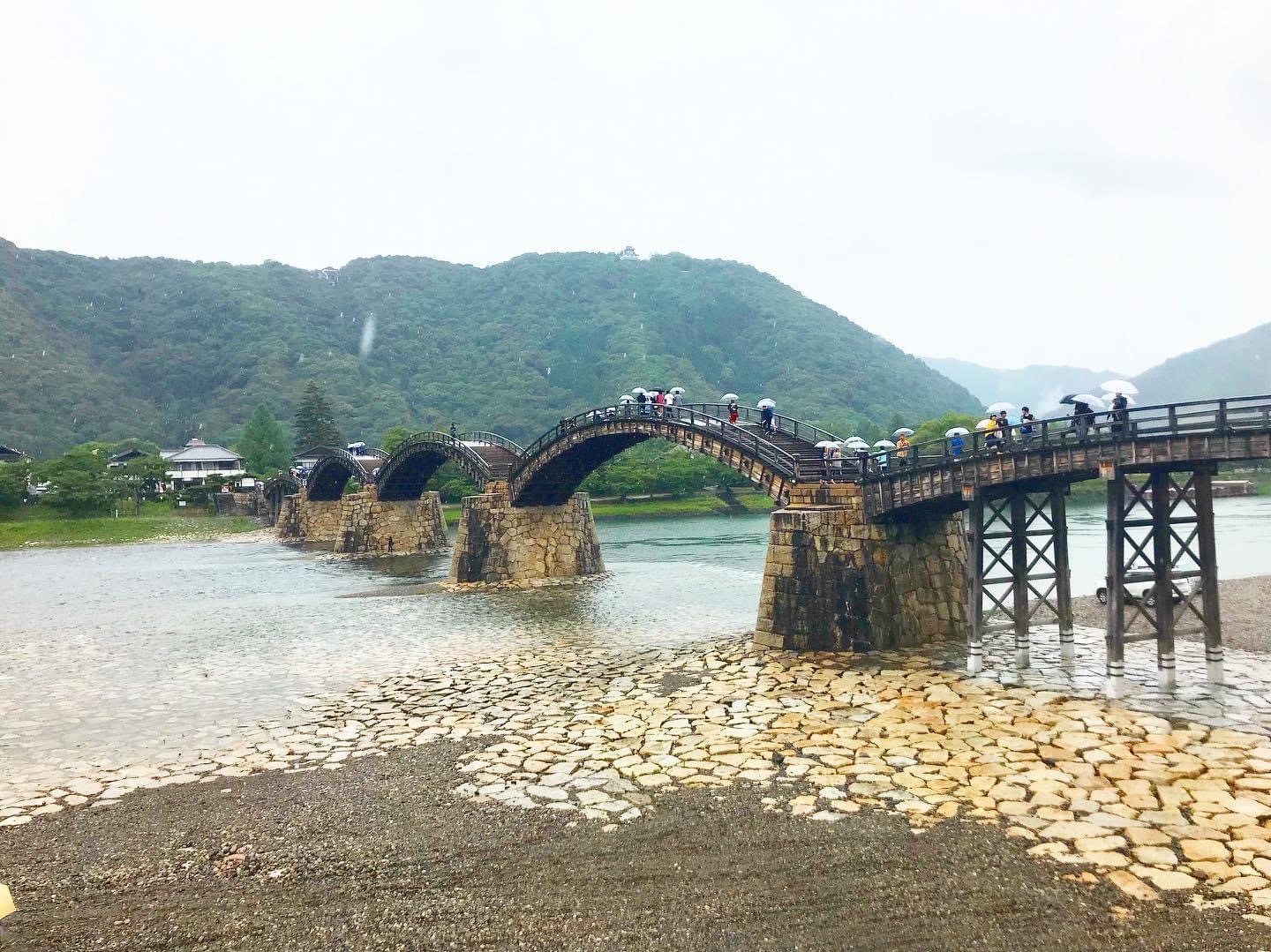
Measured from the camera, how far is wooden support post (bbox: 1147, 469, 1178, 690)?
608 inches

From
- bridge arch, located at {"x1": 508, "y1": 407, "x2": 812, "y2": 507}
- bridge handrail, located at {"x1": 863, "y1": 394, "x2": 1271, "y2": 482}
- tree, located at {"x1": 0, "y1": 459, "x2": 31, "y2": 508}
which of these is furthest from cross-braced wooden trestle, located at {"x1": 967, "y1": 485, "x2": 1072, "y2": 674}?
→ tree, located at {"x1": 0, "y1": 459, "x2": 31, "y2": 508}

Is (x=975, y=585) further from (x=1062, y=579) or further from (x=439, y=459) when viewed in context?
(x=439, y=459)

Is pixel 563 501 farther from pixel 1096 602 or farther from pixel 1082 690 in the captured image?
pixel 1082 690

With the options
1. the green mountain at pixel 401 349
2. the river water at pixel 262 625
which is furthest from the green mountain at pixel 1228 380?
the river water at pixel 262 625

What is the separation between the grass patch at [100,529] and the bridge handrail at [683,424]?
4797cm

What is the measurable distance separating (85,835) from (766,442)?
1822 centimetres

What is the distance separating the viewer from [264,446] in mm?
106375

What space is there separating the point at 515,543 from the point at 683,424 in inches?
537

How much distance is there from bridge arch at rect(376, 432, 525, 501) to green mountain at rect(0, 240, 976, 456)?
244ft

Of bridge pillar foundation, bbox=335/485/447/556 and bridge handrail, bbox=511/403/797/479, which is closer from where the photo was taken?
bridge handrail, bbox=511/403/797/479

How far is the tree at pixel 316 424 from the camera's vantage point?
108 metres

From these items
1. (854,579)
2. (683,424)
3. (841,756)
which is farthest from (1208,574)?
(683,424)

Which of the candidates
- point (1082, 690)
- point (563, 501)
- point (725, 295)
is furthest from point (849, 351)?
point (1082, 690)

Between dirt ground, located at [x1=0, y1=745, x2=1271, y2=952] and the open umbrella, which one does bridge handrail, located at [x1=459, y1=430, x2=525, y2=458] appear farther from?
dirt ground, located at [x1=0, y1=745, x2=1271, y2=952]
